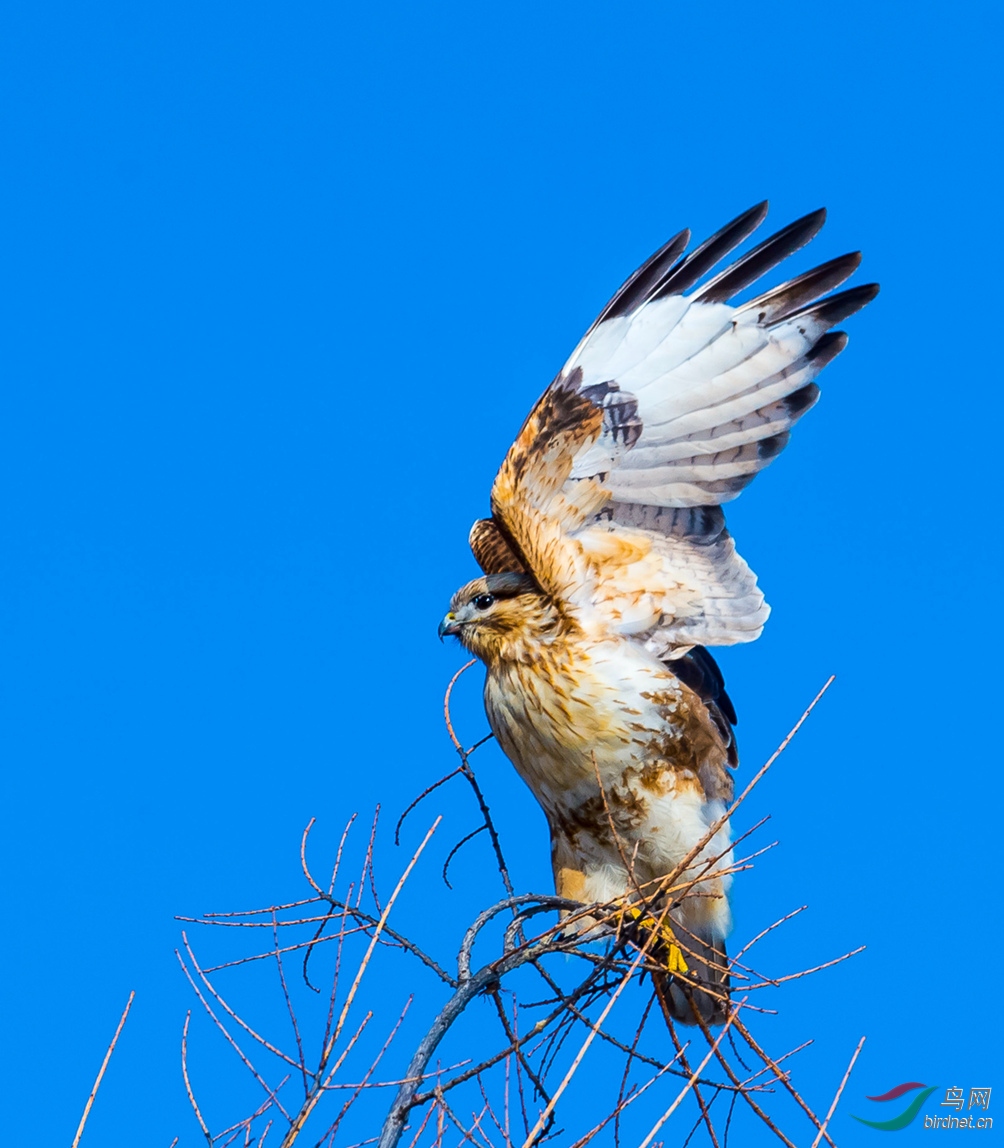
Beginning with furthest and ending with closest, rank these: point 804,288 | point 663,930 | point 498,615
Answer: point 804,288 → point 498,615 → point 663,930

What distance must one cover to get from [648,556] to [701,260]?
1.02 metres

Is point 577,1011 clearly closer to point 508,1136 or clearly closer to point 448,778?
point 508,1136

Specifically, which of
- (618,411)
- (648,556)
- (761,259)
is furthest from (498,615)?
(761,259)

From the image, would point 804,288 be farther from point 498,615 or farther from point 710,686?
point 498,615

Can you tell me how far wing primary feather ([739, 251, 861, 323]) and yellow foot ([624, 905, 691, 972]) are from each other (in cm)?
204

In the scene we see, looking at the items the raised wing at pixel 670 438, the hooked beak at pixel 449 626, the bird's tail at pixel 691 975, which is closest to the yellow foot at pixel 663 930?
the bird's tail at pixel 691 975

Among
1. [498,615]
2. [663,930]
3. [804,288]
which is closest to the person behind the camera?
[663,930]

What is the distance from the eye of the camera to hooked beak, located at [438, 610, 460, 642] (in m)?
4.79

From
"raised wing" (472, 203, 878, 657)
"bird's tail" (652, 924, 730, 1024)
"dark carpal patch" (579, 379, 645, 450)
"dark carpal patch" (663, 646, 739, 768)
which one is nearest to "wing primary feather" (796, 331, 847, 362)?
"raised wing" (472, 203, 878, 657)

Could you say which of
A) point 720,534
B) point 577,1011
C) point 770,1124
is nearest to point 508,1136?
point 577,1011

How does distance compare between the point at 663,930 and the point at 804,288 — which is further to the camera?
the point at 804,288

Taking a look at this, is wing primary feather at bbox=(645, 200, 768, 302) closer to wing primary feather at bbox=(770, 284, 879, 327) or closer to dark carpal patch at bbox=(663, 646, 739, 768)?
wing primary feather at bbox=(770, 284, 879, 327)

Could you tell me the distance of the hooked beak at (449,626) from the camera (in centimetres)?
479

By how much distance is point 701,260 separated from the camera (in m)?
4.92
